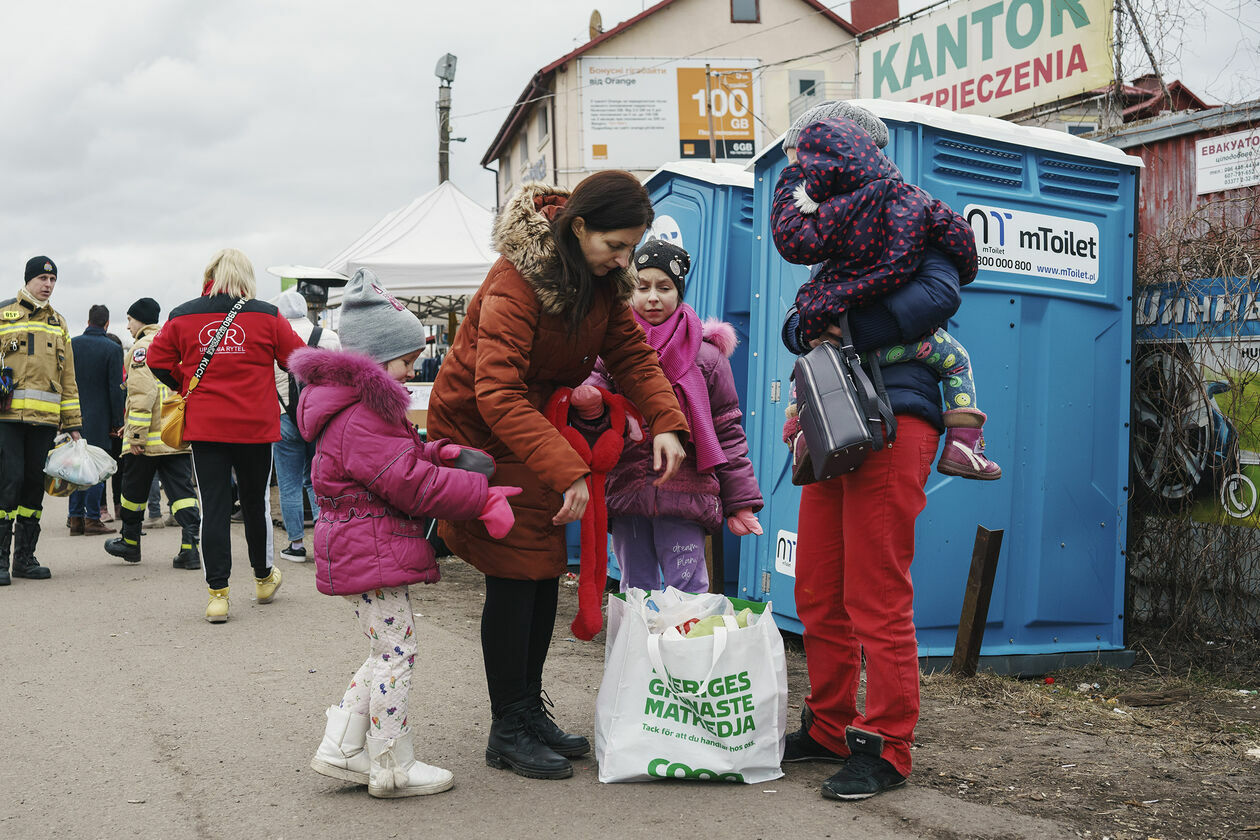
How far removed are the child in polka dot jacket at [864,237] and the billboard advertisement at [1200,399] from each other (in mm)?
2441

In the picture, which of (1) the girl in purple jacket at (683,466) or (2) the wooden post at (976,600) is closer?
(1) the girl in purple jacket at (683,466)

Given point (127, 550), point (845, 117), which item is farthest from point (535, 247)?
point (127, 550)

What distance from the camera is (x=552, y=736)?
3.54 m

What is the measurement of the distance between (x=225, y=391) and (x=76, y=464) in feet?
10.1

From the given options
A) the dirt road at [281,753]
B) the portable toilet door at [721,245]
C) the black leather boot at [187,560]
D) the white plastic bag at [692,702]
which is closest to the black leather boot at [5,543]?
the black leather boot at [187,560]

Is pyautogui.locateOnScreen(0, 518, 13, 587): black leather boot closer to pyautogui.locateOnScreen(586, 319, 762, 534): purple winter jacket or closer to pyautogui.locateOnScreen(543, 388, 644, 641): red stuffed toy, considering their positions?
pyautogui.locateOnScreen(586, 319, 762, 534): purple winter jacket

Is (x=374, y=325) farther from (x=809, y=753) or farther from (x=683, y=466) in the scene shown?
(x=809, y=753)

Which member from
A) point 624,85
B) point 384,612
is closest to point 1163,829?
point 384,612

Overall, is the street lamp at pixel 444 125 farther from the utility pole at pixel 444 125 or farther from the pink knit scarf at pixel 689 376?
the pink knit scarf at pixel 689 376

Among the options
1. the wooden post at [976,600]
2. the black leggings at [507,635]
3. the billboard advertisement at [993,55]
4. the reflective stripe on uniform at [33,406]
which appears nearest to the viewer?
the black leggings at [507,635]

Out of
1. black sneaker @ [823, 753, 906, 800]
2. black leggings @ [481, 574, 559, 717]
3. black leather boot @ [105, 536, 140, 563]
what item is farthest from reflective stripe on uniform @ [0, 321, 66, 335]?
black sneaker @ [823, 753, 906, 800]

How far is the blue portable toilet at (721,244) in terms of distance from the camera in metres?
5.89

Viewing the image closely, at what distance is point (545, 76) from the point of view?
28516mm

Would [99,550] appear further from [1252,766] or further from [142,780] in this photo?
[1252,766]
